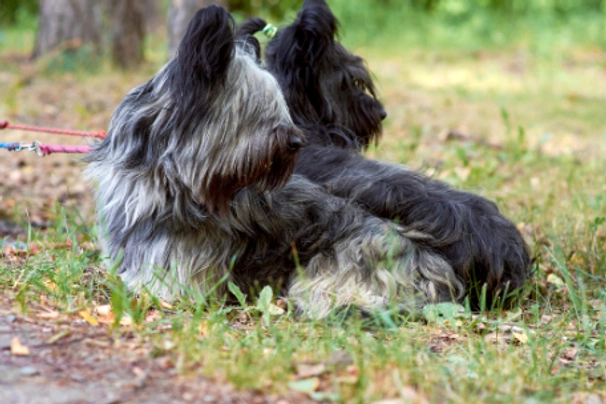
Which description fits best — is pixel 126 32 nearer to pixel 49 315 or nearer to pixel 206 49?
pixel 206 49

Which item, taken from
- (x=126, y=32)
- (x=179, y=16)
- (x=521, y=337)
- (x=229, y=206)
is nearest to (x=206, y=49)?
(x=229, y=206)

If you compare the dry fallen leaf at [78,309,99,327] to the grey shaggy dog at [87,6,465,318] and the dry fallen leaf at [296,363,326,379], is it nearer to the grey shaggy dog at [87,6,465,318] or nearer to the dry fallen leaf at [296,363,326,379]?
the grey shaggy dog at [87,6,465,318]

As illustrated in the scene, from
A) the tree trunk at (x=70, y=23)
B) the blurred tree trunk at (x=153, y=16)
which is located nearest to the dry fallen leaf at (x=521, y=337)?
the tree trunk at (x=70, y=23)

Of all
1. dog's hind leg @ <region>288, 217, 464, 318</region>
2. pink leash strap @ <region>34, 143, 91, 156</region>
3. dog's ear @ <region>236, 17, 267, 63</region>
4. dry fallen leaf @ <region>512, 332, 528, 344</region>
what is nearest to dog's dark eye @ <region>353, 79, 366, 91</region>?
dog's ear @ <region>236, 17, 267, 63</region>

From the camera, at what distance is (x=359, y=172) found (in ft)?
14.8

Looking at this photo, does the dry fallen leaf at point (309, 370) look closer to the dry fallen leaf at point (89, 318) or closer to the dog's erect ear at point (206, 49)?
the dry fallen leaf at point (89, 318)

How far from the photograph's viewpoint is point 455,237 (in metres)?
4.33

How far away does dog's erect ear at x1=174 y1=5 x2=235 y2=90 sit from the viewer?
345 centimetres

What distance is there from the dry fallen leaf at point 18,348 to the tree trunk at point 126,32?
8.65 meters

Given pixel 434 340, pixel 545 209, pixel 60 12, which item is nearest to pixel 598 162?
pixel 545 209

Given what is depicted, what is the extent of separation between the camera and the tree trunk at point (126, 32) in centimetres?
1123

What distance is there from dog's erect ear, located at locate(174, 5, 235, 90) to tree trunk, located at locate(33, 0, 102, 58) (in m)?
7.75

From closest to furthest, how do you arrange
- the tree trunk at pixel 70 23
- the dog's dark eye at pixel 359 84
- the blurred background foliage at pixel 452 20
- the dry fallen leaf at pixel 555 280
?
the dry fallen leaf at pixel 555 280, the dog's dark eye at pixel 359 84, the tree trunk at pixel 70 23, the blurred background foliage at pixel 452 20

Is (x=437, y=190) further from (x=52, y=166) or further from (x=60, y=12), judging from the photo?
(x=60, y=12)
